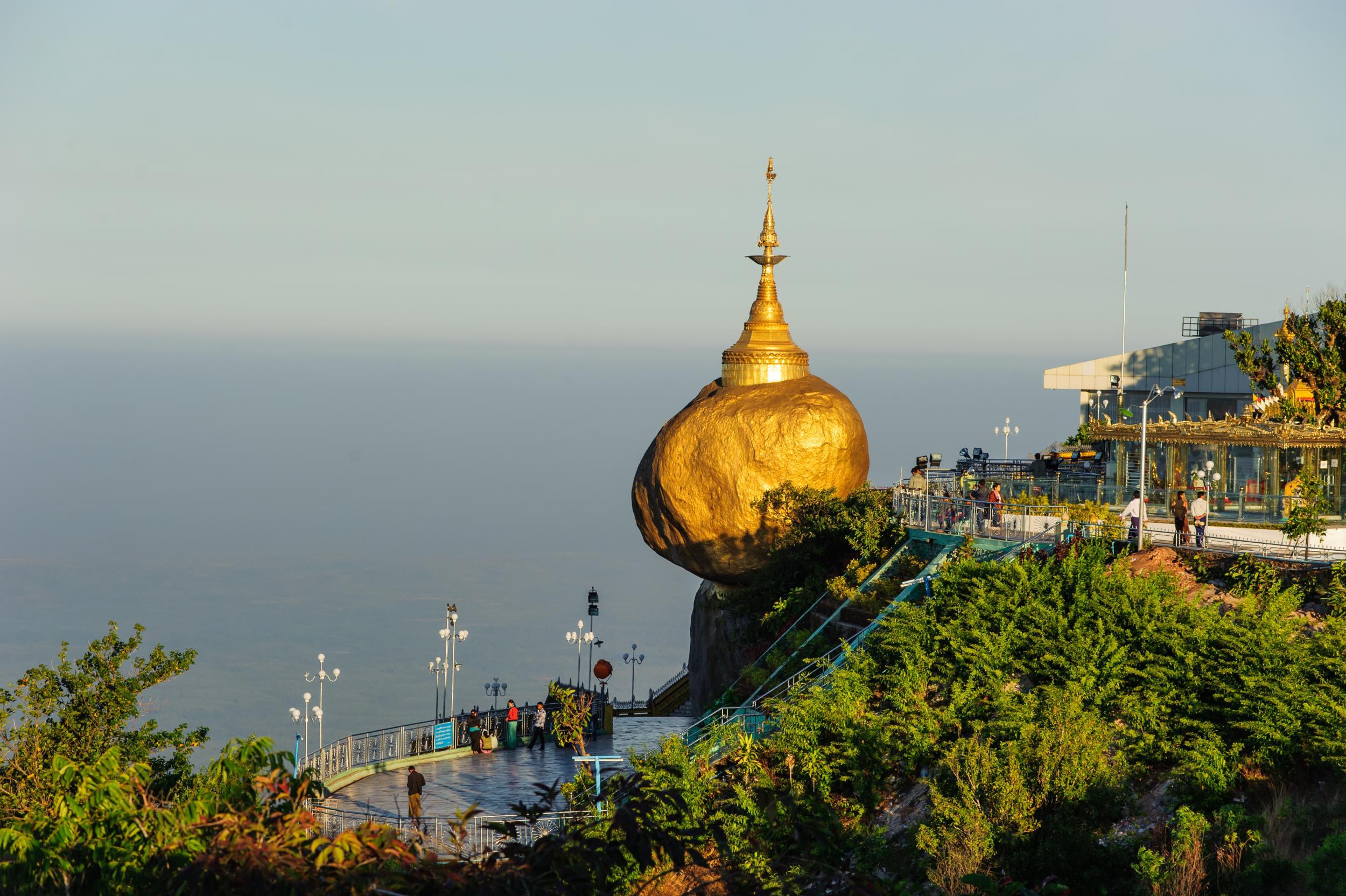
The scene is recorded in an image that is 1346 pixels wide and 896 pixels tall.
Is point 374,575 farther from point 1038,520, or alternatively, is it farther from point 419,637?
point 1038,520

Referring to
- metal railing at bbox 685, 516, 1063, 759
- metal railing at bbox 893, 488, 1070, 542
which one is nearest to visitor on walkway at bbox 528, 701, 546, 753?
metal railing at bbox 685, 516, 1063, 759

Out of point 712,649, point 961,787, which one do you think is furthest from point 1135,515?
point 712,649

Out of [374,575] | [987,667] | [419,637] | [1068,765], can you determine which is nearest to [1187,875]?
[1068,765]

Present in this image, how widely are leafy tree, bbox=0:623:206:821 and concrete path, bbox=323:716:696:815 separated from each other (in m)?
3.23

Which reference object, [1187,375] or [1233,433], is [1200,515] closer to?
[1233,433]

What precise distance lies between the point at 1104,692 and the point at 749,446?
13103mm

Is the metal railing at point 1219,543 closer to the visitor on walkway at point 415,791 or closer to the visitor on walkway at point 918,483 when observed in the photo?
the visitor on walkway at point 918,483

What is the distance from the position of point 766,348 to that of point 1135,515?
35.3 feet

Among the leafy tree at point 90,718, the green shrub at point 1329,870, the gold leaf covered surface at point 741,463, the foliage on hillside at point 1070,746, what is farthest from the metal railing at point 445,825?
the gold leaf covered surface at point 741,463

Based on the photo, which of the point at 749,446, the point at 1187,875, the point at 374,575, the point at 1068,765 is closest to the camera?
the point at 1187,875

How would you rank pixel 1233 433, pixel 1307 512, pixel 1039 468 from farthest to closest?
pixel 1039 468 < pixel 1233 433 < pixel 1307 512

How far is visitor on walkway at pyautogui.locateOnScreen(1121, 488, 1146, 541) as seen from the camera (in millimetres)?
26500

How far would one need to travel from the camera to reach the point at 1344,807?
1752 centimetres

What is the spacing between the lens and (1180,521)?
26719mm
